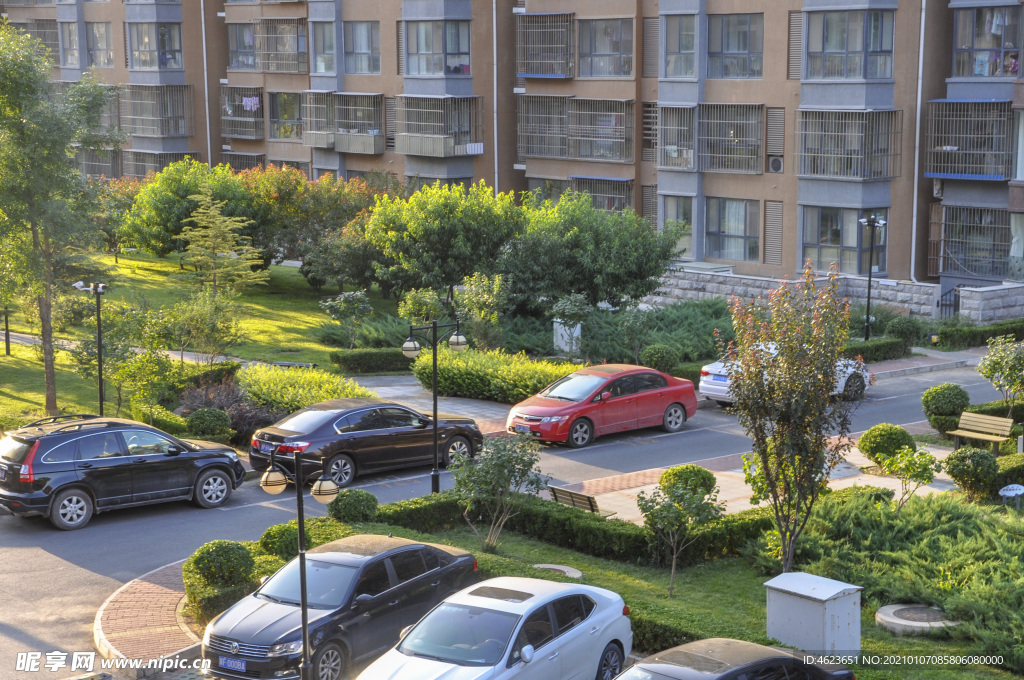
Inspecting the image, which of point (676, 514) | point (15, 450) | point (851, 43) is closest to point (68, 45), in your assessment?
point (851, 43)

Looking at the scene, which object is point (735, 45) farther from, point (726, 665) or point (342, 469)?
point (726, 665)

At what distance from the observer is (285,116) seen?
5528cm

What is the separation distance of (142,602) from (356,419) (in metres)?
6.79

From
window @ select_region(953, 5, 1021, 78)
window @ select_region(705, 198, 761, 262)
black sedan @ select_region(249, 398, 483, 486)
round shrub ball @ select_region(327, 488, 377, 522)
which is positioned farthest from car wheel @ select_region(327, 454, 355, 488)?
window @ select_region(953, 5, 1021, 78)

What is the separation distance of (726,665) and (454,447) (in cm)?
1281

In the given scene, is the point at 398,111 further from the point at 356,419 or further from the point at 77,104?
the point at 356,419

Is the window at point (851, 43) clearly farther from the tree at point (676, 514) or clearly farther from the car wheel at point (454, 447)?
the tree at point (676, 514)

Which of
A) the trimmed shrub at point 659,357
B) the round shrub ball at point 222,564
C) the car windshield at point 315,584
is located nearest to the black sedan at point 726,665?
the car windshield at point 315,584

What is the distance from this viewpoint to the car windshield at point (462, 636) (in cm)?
1119

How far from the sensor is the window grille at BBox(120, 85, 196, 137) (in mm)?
57781

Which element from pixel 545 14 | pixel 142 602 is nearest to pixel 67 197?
pixel 142 602

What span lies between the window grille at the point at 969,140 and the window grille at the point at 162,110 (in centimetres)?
3693

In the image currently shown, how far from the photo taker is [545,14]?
46062 millimetres

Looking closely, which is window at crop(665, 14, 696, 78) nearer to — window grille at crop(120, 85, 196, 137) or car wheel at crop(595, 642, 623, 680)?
window grille at crop(120, 85, 196, 137)
